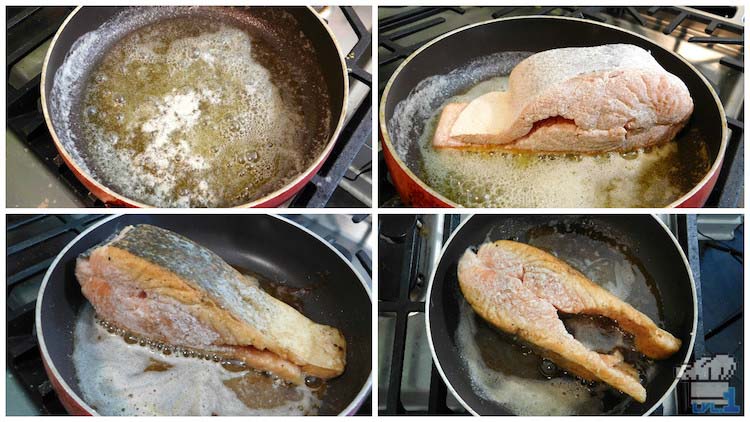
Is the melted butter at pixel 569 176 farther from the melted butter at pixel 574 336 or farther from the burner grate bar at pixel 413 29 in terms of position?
the burner grate bar at pixel 413 29

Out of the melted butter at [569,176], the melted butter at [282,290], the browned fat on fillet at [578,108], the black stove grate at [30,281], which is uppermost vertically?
the browned fat on fillet at [578,108]

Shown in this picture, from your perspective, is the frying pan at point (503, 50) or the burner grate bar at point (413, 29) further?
the burner grate bar at point (413, 29)

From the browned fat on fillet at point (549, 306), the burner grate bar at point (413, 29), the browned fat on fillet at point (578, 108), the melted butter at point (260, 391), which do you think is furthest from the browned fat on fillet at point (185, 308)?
the burner grate bar at point (413, 29)

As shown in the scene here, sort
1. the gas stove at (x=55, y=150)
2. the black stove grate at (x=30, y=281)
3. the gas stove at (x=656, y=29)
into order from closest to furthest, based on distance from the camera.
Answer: the black stove grate at (x=30, y=281) → the gas stove at (x=55, y=150) → the gas stove at (x=656, y=29)

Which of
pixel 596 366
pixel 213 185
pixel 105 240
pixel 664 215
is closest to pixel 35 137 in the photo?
pixel 105 240

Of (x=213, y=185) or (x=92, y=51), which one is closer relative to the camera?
(x=213, y=185)

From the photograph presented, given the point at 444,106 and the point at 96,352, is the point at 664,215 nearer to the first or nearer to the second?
the point at 444,106

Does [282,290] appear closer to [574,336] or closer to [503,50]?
[574,336]
